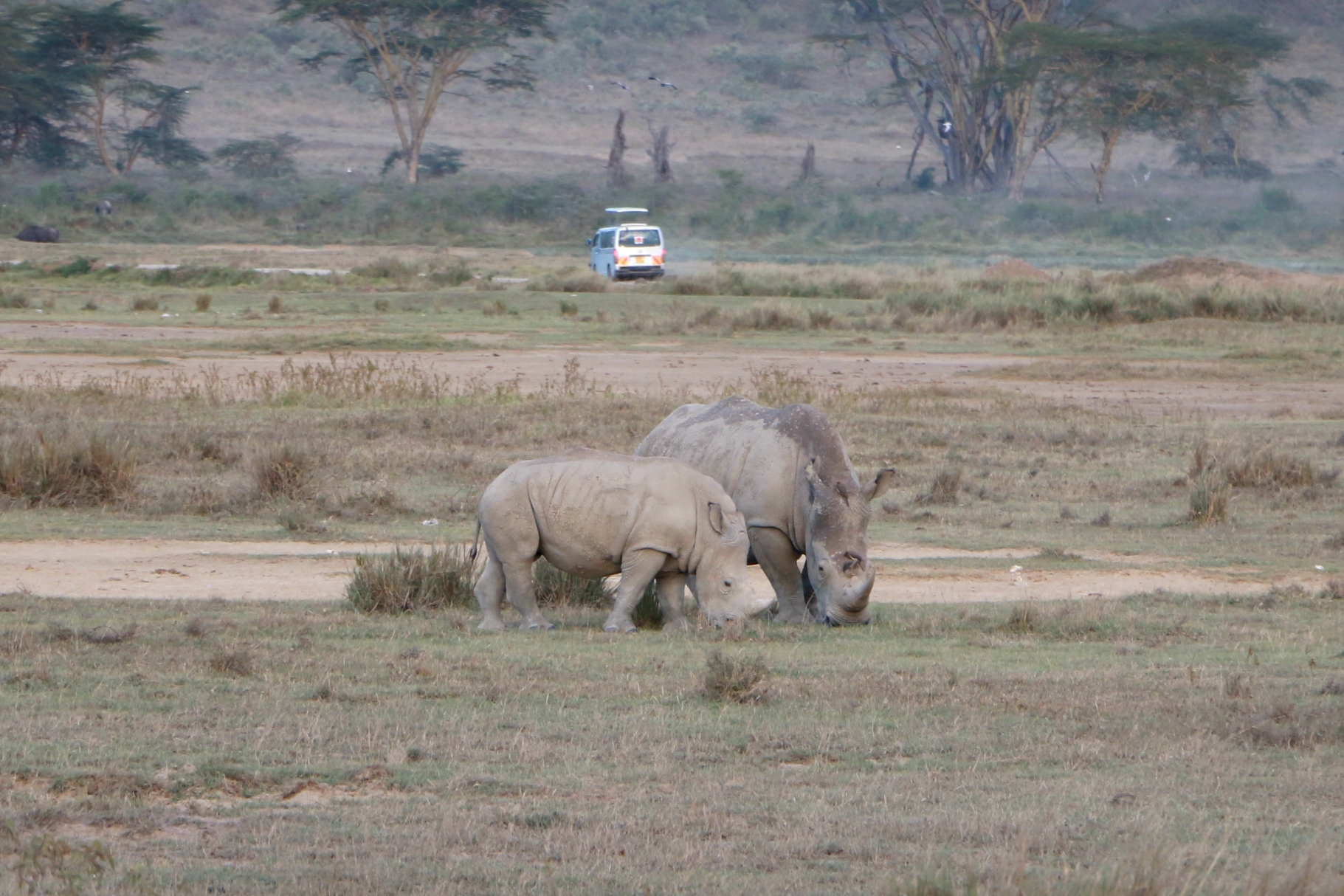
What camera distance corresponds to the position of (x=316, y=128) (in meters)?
99.2

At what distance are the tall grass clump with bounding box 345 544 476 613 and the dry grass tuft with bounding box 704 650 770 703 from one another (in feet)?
10.2

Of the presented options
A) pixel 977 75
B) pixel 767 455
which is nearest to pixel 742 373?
pixel 767 455

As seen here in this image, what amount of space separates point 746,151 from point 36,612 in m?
91.2

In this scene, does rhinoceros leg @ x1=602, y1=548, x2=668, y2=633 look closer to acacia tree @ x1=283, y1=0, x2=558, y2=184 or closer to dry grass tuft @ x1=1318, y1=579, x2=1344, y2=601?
dry grass tuft @ x1=1318, y1=579, x2=1344, y2=601

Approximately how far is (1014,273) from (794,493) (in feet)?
120

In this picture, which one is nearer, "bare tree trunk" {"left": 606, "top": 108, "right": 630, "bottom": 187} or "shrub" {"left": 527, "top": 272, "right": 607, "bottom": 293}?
"shrub" {"left": 527, "top": 272, "right": 607, "bottom": 293}

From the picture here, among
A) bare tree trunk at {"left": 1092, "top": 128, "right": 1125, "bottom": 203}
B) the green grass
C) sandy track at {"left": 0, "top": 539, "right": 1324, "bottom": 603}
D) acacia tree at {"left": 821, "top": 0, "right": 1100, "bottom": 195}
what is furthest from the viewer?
acacia tree at {"left": 821, "top": 0, "right": 1100, "bottom": 195}

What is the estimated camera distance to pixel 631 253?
160 ft

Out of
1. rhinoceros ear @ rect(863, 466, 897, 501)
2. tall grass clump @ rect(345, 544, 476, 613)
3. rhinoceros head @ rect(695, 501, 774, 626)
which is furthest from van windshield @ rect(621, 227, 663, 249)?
rhinoceros head @ rect(695, 501, 774, 626)

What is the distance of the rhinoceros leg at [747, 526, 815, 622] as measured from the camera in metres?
10.7

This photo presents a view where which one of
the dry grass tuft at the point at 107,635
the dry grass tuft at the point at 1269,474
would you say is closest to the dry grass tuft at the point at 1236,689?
the dry grass tuft at the point at 107,635

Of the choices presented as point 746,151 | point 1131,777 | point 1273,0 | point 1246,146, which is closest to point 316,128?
point 746,151

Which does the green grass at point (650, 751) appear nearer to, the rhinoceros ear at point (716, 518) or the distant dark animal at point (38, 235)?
the rhinoceros ear at point (716, 518)

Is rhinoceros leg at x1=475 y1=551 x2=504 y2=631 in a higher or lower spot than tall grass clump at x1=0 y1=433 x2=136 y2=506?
higher
